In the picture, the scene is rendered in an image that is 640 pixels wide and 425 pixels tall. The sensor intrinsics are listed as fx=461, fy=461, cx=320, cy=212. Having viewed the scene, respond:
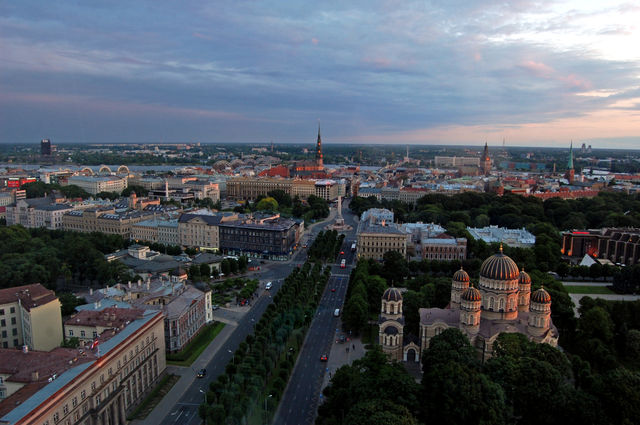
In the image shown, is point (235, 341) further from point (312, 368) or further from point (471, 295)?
point (471, 295)

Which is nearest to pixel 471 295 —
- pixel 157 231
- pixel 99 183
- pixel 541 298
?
pixel 541 298

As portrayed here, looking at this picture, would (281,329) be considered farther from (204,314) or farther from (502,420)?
(502,420)

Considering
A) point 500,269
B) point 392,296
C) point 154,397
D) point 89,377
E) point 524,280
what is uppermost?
point 500,269

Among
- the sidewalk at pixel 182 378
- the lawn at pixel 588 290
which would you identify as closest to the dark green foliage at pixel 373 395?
the sidewalk at pixel 182 378

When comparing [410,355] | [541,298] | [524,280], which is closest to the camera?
[541,298]

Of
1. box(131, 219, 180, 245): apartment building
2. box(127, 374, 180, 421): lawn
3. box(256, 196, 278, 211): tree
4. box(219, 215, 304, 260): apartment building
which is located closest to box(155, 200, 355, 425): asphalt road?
box(127, 374, 180, 421): lawn

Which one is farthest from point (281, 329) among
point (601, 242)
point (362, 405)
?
point (601, 242)

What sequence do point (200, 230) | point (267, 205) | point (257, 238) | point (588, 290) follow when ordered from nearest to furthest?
point (588, 290), point (257, 238), point (200, 230), point (267, 205)
